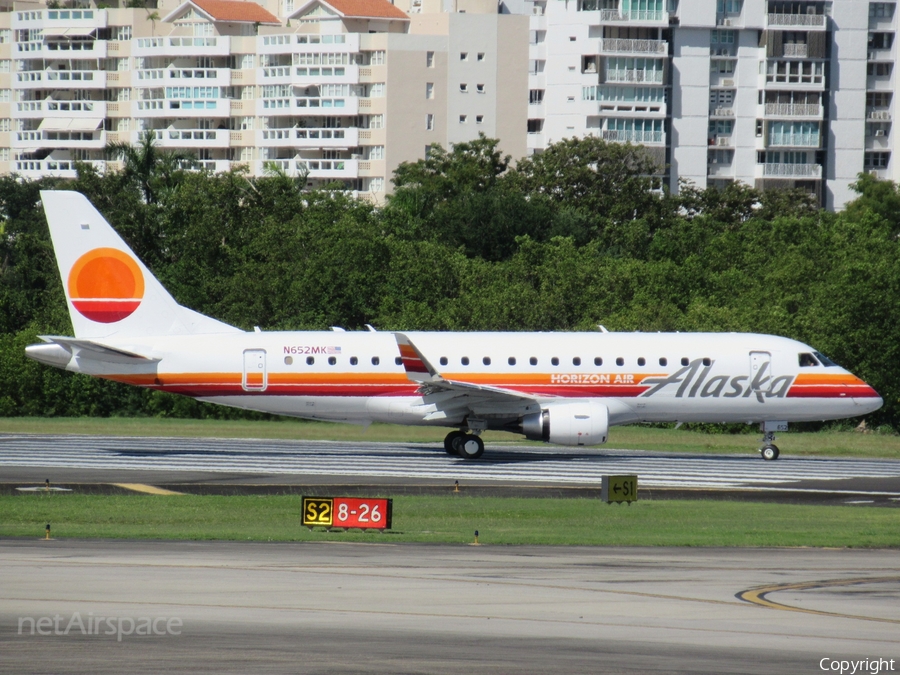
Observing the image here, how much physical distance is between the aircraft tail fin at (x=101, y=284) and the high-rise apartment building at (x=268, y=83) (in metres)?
101

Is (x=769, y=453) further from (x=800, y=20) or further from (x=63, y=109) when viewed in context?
(x=63, y=109)

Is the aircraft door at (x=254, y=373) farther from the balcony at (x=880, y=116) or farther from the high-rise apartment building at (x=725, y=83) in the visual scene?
the balcony at (x=880, y=116)

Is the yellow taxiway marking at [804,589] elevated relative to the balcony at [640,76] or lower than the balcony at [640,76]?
lower

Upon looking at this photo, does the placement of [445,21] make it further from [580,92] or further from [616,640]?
[616,640]

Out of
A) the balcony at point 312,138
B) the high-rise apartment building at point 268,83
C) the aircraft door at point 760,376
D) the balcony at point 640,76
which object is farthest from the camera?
the balcony at point 312,138

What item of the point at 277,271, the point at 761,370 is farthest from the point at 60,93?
the point at 761,370

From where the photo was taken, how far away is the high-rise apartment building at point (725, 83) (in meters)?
153

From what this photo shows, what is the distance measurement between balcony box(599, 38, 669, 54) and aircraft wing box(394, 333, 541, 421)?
114287 millimetres

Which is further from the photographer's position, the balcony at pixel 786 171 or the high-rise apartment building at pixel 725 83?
the balcony at pixel 786 171

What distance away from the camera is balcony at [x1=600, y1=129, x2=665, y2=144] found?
152 meters

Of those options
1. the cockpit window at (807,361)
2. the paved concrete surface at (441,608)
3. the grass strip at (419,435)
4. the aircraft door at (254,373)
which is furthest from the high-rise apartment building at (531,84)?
the paved concrete surface at (441,608)

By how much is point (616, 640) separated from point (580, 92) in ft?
466

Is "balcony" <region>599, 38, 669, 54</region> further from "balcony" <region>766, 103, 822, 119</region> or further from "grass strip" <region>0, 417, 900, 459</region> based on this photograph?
"grass strip" <region>0, 417, 900, 459</region>

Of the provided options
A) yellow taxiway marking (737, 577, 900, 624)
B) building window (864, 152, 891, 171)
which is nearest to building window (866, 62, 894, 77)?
building window (864, 152, 891, 171)
